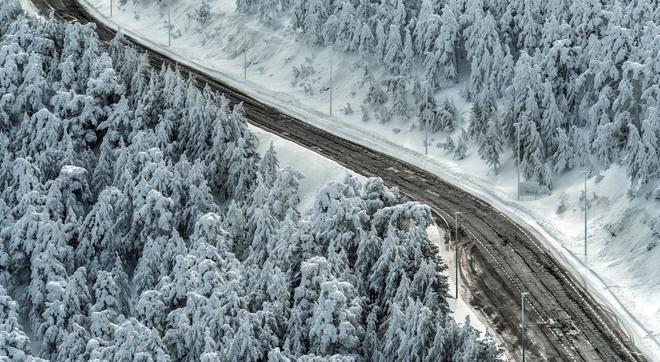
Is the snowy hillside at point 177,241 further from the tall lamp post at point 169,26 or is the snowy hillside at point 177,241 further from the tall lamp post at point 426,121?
the tall lamp post at point 169,26

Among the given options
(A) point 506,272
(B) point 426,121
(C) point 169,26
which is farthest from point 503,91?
(C) point 169,26

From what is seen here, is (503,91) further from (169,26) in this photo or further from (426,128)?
(169,26)

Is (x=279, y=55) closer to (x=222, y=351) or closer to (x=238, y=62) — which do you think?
(x=238, y=62)

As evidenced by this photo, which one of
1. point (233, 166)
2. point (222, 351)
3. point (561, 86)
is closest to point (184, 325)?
point (222, 351)

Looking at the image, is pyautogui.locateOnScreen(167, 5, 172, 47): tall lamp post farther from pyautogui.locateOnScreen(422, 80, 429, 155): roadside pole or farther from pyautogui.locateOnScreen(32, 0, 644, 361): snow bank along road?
pyautogui.locateOnScreen(422, 80, 429, 155): roadside pole

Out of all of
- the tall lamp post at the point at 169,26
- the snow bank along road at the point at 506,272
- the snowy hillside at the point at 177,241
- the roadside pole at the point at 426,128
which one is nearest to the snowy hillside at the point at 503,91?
the roadside pole at the point at 426,128
